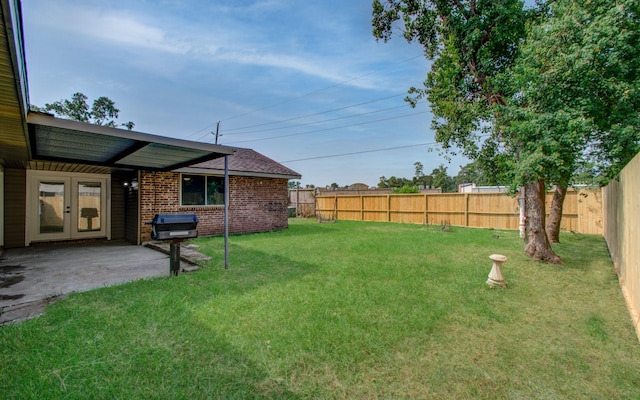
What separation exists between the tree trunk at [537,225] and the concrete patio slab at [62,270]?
7692 millimetres

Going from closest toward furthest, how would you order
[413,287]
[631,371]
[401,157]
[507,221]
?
1. [631,371]
2. [413,287]
3. [507,221]
4. [401,157]

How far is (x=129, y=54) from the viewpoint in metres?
9.82

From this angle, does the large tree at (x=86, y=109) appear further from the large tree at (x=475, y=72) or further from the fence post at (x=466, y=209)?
the fence post at (x=466, y=209)

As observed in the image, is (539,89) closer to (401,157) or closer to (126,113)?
(401,157)

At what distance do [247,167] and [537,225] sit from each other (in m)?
9.53

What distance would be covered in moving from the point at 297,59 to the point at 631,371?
14075mm

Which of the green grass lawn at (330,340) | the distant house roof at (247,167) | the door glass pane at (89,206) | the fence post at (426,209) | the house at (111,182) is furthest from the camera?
the fence post at (426,209)

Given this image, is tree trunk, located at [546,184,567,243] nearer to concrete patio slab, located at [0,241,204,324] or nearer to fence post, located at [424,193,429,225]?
fence post, located at [424,193,429,225]

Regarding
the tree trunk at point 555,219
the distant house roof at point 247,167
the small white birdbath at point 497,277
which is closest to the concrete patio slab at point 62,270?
the distant house roof at point 247,167

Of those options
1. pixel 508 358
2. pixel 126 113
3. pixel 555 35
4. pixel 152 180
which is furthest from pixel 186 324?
pixel 126 113

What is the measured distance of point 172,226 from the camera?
4883 millimetres

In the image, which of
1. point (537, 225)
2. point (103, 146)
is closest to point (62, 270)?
point (103, 146)

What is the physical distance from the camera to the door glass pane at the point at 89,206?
9.18 metres

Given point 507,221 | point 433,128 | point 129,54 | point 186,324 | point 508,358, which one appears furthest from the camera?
point 507,221
